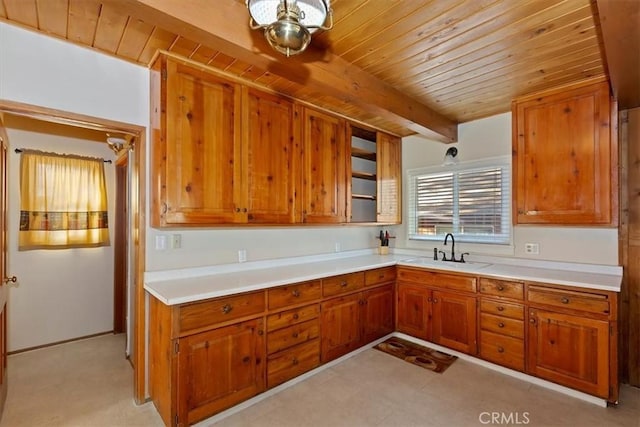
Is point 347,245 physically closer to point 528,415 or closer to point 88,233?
point 528,415

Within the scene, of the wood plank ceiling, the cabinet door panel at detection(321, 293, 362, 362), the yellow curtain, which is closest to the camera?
the wood plank ceiling

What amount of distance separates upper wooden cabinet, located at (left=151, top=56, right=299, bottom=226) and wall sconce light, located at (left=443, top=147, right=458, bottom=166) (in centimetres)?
180

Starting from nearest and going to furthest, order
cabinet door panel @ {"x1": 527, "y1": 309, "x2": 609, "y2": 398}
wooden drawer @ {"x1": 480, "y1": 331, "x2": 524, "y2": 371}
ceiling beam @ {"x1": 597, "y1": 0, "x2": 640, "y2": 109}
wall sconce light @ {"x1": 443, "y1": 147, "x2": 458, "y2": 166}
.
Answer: ceiling beam @ {"x1": 597, "y1": 0, "x2": 640, "y2": 109}, cabinet door panel @ {"x1": 527, "y1": 309, "x2": 609, "y2": 398}, wooden drawer @ {"x1": 480, "y1": 331, "x2": 524, "y2": 371}, wall sconce light @ {"x1": 443, "y1": 147, "x2": 458, "y2": 166}

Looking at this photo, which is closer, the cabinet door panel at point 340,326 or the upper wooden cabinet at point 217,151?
the upper wooden cabinet at point 217,151

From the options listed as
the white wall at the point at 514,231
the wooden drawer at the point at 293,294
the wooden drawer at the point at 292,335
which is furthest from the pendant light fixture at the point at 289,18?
the white wall at the point at 514,231

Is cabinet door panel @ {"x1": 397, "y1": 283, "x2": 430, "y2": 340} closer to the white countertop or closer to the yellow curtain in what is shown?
the white countertop

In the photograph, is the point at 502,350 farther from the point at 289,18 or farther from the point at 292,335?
the point at 289,18

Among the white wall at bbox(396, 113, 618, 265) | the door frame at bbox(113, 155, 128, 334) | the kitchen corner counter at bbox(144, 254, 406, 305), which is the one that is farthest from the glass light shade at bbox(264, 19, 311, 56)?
the door frame at bbox(113, 155, 128, 334)

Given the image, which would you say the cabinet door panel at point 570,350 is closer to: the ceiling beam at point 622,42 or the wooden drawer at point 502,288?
the wooden drawer at point 502,288

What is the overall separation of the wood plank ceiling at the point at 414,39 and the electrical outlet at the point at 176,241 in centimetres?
128

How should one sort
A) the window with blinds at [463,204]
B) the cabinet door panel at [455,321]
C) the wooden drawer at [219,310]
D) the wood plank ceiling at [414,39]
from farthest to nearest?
the window with blinds at [463,204], the cabinet door panel at [455,321], the wooden drawer at [219,310], the wood plank ceiling at [414,39]

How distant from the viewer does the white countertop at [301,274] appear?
2135mm

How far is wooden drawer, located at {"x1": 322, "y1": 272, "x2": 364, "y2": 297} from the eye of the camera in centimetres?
278

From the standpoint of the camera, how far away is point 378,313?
3.29 m
